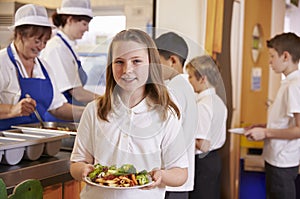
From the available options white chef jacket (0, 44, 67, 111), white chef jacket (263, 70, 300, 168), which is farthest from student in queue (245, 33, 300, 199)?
white chef jacket (0, 44, 67, 111)

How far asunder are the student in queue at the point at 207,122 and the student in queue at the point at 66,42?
755mm

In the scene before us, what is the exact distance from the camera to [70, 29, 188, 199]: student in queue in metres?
1.17

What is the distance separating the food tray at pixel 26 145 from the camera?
1532 mm

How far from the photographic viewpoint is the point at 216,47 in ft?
9.85

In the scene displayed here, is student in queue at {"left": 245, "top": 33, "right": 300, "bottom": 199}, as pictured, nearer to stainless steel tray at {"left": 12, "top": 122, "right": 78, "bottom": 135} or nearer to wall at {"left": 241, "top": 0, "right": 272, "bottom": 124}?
stainless steel tray at {"left": 12, "top": 122, "right": 78, "bottom": 135}

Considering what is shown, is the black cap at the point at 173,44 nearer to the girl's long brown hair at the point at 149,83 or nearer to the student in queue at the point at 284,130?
the girl's long brown hair at the point at 149,83

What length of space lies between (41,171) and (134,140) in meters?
0.54

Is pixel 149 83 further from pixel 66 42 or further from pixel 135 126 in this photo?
pixel 66 42

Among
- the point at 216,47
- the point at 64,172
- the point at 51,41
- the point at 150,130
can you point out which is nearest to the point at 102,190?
the point at 150,130

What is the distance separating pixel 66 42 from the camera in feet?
8.53

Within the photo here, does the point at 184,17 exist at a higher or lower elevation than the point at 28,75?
higher

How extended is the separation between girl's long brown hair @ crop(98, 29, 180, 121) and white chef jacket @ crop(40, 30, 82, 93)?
1.30 meters

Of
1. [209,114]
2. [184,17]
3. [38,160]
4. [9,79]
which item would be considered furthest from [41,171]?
[184,17]

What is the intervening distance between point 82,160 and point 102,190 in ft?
0.32
